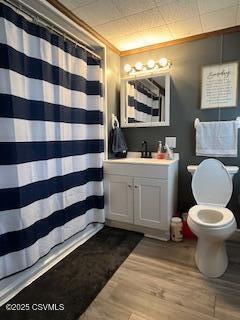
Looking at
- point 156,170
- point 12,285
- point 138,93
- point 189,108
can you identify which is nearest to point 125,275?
point 12,285

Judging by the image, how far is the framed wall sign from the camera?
7.11 ft

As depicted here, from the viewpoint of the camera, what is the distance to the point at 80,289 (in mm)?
1518

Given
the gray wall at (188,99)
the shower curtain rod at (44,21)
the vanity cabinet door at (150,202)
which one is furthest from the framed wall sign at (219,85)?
the shower curtain rod at (44,21)

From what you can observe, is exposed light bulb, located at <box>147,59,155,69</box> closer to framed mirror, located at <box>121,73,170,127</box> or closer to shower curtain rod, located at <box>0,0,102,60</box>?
framed mirror, located at <box>121,73,170,127</box>

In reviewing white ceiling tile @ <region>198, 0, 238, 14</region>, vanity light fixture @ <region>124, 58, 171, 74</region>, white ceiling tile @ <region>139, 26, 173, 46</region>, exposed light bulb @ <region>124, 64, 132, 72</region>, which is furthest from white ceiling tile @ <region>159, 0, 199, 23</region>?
exposed light bulb @ <region>124, 64, 132, 72</region>

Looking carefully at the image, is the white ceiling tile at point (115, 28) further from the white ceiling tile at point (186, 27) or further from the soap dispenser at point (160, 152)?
the soap dispenser at point (160, 152)

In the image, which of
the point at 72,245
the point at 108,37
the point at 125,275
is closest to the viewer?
the point at 125,275

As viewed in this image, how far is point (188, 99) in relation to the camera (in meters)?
2.39

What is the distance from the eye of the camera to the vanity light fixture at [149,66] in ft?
7.96

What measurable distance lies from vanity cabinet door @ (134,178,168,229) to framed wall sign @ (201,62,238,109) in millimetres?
1041

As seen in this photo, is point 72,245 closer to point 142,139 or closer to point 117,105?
point 142,139

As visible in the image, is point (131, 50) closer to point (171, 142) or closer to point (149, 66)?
point (149, 66)

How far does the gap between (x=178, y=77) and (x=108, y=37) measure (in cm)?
92

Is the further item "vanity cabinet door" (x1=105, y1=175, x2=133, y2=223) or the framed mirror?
the framed mirror
